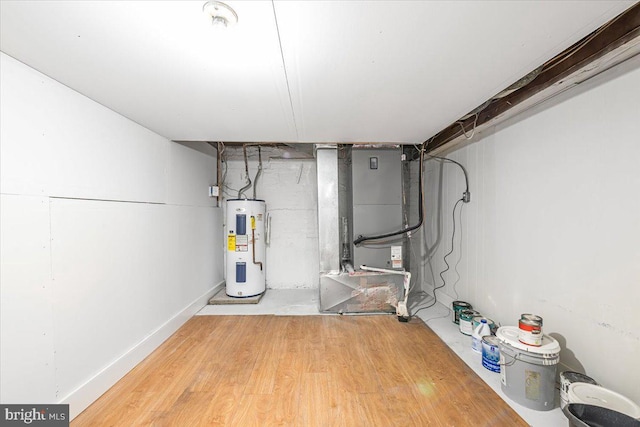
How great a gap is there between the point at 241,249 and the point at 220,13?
2.97 m

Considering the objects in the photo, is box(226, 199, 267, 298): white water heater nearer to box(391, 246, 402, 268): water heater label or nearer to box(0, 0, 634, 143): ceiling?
box(0, 0, 634, 143): ceiling

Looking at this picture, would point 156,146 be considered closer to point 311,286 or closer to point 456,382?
point 311,286

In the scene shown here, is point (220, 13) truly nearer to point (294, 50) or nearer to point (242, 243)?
point (294, 50)

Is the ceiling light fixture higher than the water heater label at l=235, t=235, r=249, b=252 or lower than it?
higher

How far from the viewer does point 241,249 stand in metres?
3.59

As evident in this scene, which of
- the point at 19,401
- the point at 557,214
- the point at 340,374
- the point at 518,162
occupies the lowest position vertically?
the point at 340,374

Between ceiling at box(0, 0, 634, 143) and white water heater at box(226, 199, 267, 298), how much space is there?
1.68 meters

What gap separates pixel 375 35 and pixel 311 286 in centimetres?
365

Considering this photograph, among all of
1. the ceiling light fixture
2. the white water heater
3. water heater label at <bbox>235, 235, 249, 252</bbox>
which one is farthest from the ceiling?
water heater label at <bbox>235, 235, 249, 252</bbox>

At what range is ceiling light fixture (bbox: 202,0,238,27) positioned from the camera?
3.22 ft

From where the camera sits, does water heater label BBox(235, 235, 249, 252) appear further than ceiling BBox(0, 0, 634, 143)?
Yes

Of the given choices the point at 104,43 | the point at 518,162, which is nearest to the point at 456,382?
the point at 518,162

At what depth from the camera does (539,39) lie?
4.09ft

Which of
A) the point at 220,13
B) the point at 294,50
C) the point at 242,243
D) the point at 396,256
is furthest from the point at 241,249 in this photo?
the point at 220,13
